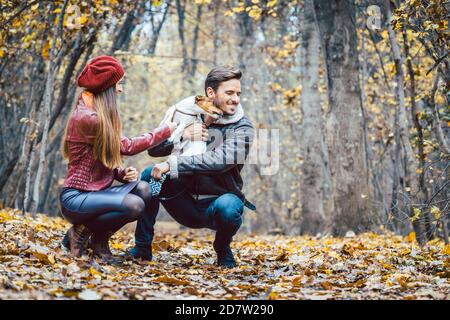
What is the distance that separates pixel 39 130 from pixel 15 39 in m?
3.22

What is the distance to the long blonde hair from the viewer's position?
4.69 metres

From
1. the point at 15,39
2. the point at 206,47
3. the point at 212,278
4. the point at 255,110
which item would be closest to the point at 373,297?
the point at 212,278

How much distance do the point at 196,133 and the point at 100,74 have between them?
0.94 metres

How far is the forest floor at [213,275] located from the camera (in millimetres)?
3781

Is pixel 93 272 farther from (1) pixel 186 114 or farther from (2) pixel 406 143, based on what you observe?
(2) pixel 406 143

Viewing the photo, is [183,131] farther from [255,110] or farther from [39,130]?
[255,110]

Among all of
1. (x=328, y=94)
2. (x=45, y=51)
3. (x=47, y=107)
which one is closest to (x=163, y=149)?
(x=47, y=107)

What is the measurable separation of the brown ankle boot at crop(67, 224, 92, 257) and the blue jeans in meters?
0.51

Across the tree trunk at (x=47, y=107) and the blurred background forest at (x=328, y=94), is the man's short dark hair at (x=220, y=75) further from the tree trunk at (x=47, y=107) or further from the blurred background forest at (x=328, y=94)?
the tree trunk at (x=47, y=107)

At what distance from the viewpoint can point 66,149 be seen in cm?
484

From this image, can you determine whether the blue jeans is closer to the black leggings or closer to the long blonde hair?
the black leggings

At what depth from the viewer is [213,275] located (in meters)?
4.90

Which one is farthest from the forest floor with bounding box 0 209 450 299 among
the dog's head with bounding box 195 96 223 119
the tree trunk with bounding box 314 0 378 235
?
the tree trunk with bounding box 314 0 378 235
